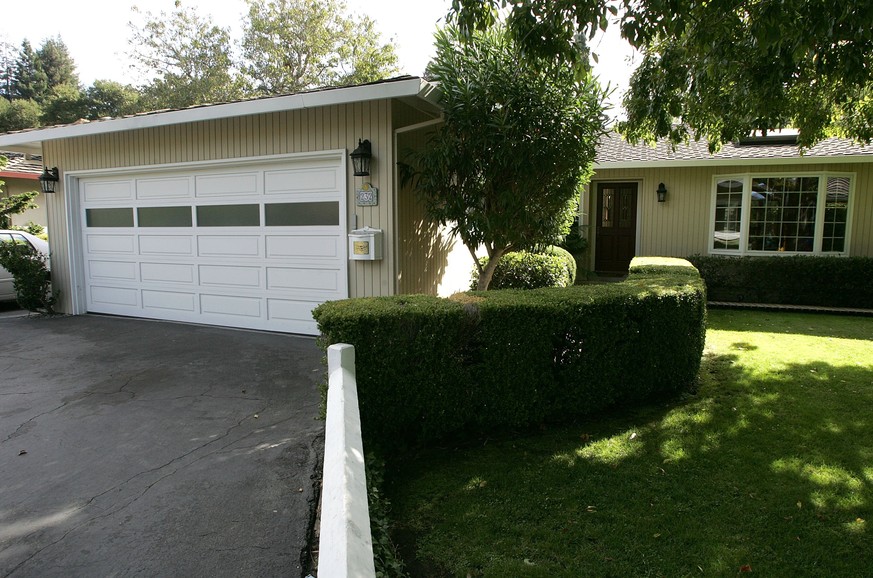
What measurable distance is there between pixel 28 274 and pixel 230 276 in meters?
4.02

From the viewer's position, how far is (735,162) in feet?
37.2

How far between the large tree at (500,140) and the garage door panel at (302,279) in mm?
1598

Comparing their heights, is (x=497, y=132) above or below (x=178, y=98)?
below

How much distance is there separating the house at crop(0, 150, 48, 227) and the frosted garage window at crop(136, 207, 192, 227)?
10409 mm

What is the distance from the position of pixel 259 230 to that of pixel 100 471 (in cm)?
444

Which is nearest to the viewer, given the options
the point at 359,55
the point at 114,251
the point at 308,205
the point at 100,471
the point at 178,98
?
the point at 100,471

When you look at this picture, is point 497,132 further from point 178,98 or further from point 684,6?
point 178,98

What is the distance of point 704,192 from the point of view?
12.0 metres

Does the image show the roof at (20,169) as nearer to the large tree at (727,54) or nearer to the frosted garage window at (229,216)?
the frosted garage window at (229,216)

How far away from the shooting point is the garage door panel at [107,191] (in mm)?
8711

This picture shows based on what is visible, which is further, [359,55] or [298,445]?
[359,55]

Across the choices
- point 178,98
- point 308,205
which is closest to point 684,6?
point 308,205

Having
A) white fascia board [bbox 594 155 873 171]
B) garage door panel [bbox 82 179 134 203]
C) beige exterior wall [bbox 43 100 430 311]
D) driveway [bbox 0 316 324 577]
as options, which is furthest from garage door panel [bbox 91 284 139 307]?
white fascia board [bbox 594 155 873 171]

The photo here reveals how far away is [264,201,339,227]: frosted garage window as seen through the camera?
274 inches
